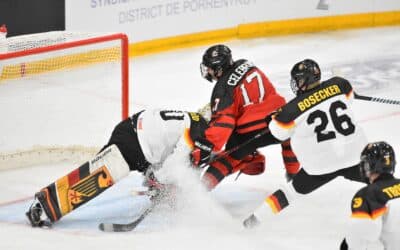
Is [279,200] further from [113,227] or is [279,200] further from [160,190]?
[113,227]

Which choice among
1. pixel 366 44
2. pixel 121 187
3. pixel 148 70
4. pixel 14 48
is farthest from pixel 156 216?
pixel 366 44

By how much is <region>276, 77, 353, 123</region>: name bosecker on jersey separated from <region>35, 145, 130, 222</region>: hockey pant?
809mm

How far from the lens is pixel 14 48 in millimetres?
5719

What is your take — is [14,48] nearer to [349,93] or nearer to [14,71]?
[14,71]

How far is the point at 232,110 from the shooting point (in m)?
5.17

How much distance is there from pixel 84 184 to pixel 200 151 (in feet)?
1.95

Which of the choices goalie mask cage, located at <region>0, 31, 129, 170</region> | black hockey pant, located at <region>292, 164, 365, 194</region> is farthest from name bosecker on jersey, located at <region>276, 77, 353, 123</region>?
goalie mask cage, located at <region>0, 31, 129, 170</region>

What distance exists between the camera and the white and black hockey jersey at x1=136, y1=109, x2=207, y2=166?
198 inches

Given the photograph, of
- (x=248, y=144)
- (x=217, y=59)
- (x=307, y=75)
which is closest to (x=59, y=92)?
(x=217, y=59)

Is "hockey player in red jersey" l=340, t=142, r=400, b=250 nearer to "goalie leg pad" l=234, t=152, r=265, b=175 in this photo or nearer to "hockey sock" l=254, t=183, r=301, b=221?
"hockey sock" l=254, t=183, r=301, b=221

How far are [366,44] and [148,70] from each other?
2263mm

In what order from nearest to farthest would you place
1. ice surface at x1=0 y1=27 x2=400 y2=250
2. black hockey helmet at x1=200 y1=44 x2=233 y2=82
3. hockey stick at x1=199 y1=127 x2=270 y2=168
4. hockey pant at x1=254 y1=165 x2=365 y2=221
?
1. ice surface at x1=0 y1=27 x2=400 y2=250
2. hockey pant at x1=254 y1=165 x2=365 y2=221
3. black hockey helmet at x1=200 y1=44 x2=233 y2=82
4. hockey stick at x1=199 y1=127 x2=270 y2=168

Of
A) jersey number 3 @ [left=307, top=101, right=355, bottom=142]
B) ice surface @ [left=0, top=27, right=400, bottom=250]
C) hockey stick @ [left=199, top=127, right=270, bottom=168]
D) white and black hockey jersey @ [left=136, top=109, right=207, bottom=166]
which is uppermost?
jersey number 3 @ [left=307, top=101, right=355, bottom=142]

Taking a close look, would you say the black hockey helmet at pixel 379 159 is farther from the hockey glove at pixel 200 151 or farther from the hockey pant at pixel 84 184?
the hockey pant at pixel 84 184
